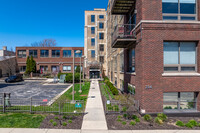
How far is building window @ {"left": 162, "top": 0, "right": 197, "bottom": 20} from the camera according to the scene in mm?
8766

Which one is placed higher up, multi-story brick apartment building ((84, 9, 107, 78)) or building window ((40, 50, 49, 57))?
multi-story brick apartment building ((84, 9, 107, 78))

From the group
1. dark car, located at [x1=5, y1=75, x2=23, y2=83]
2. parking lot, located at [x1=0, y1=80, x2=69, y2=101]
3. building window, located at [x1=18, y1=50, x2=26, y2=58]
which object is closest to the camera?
parking lot, located at [x1=0, y1=80, x2=69, y2=101]

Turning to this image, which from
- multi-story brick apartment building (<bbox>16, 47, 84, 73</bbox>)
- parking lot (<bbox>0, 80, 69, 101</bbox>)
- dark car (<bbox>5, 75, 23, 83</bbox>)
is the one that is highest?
multi-story brick apartment building (<bbox>16, 47, 84, 73</bbox>)

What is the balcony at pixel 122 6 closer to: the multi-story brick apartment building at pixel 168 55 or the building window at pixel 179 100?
the multi-story brick apartment building at pixel 168 55

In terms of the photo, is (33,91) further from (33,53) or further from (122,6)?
(33,53)

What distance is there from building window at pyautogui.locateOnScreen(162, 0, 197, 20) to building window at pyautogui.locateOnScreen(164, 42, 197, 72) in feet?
6.03

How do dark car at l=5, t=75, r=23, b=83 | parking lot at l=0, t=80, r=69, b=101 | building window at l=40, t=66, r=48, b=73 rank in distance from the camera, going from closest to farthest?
parking lot at l=0, t=80, r=69, b=101
dark car at l=5, t=75, r=23, b=83
building window at l=40, t=66, r=48, b=73

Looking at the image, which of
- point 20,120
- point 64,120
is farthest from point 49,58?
point 64,120

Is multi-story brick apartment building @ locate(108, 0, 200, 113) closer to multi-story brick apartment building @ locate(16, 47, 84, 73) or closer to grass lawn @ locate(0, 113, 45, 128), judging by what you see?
grass lawn @ locate(0, 113, 45, 128)

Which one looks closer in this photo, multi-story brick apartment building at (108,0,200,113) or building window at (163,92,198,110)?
multi-story brick apartment building at (108,0,200,113)

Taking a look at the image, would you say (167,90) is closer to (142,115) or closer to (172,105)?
(172,105)

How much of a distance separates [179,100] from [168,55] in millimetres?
3282

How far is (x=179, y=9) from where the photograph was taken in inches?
346

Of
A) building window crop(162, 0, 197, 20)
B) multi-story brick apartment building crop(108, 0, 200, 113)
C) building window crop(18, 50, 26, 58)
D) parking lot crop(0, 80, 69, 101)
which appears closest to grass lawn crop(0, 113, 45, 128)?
parking lot crop(0, 80, 69, 101)
